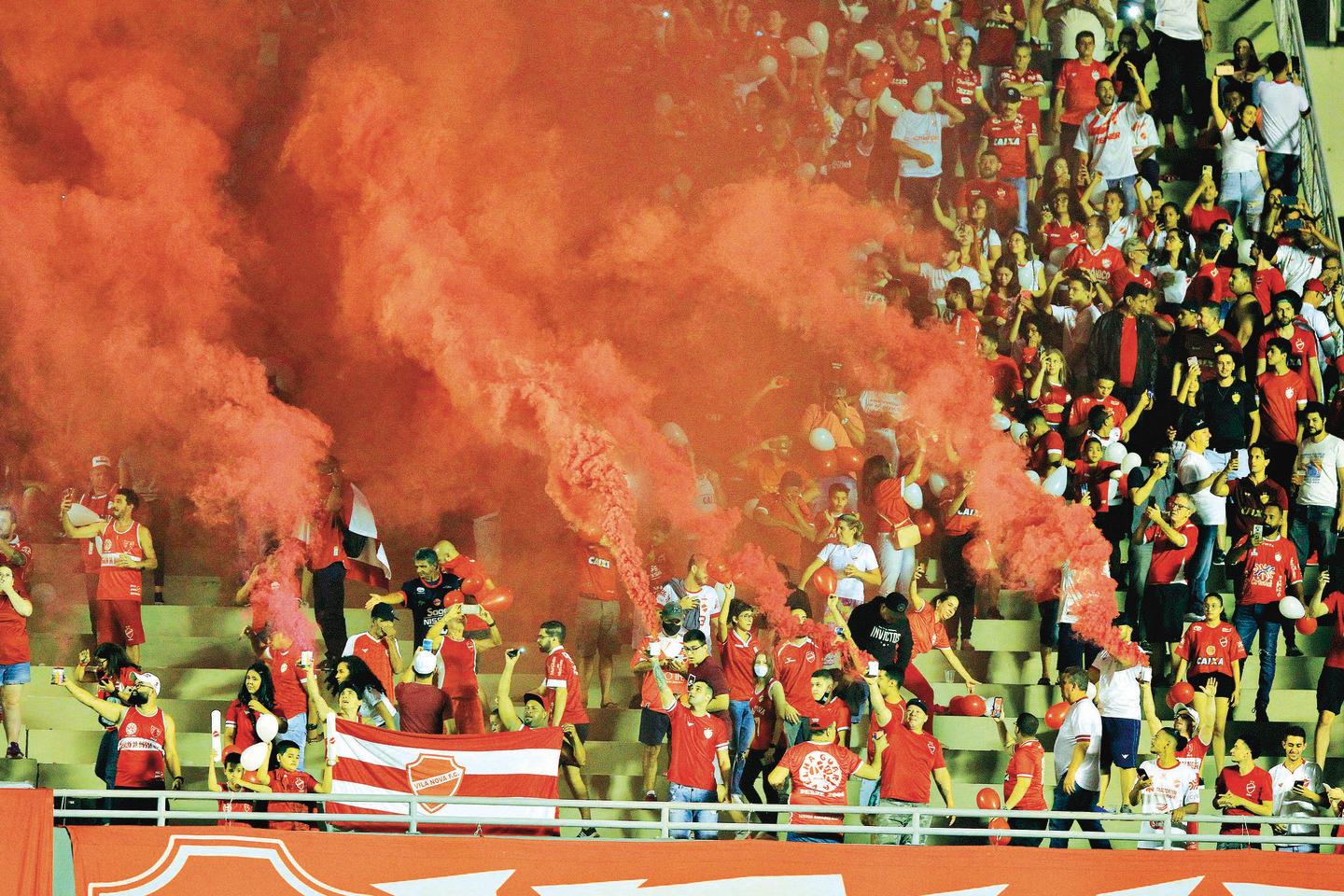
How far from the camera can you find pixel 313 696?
24.8 feet

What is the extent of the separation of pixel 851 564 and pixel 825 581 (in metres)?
0.13

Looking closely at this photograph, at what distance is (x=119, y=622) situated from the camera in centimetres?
836

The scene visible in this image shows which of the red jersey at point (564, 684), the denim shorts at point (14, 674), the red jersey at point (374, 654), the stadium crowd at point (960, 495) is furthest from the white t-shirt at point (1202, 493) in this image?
the denim shorts at point (14, 674)

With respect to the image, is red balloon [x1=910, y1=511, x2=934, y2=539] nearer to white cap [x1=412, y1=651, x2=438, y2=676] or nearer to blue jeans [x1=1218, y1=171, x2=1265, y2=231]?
white cap [x1=412, y1=651, x2=438, y2=676]

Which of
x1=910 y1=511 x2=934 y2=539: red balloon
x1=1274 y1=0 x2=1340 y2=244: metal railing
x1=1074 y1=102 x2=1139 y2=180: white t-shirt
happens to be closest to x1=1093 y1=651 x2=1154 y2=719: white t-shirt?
x1=910 y1=511 x2=934 y2=539: red balloon

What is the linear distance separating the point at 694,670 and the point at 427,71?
429cm

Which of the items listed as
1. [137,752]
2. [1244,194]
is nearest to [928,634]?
[137,752]

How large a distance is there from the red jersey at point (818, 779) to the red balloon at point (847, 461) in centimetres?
195

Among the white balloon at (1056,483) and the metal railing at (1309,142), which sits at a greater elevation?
the metal railing at (1309,142)

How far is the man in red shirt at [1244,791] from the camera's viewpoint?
748cm

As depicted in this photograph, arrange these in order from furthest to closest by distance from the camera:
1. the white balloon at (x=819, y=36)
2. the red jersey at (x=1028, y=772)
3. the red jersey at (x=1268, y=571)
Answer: the white balloon at (x=819, y=36)
the red jersey at (x=1268, y=571)
the red jersey at (x=1028, y=772)

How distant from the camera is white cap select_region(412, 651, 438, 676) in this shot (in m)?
7.62

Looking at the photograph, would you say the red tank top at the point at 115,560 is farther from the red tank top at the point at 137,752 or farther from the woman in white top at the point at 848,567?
the woman in white top at the point at 848,567

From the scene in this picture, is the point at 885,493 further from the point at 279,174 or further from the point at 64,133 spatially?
the point at 64,133
